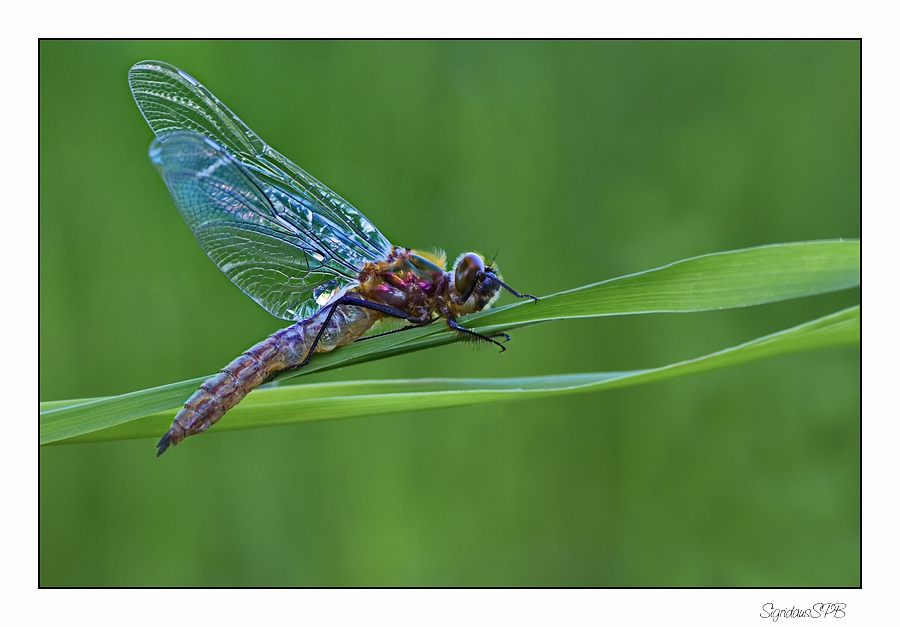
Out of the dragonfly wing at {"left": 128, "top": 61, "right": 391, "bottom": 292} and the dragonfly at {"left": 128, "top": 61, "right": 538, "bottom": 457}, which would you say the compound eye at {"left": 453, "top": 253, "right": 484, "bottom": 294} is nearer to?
the dragonfly at {"left": 128, "top": 61, "right": 538, "bottom": 457}

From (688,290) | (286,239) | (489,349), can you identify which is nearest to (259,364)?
(286,239)

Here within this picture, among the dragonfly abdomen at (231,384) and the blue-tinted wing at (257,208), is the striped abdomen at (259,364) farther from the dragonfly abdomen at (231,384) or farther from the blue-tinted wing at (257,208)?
the blue-tinted wing at (257,208)

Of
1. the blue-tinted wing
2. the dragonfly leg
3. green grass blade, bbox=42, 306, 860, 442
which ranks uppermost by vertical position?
the blue-tinted wing

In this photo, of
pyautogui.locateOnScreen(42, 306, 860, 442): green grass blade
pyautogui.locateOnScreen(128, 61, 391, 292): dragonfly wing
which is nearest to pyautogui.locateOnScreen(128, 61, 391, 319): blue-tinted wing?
pyautogui.locateOnScreen(128, 61, 391, 292): dragonfly wing

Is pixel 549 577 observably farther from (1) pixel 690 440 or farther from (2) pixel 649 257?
(2) pixel 649 257

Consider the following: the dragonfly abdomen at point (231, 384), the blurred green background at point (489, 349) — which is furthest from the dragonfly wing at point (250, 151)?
the blurred green background at point (489, 349)
